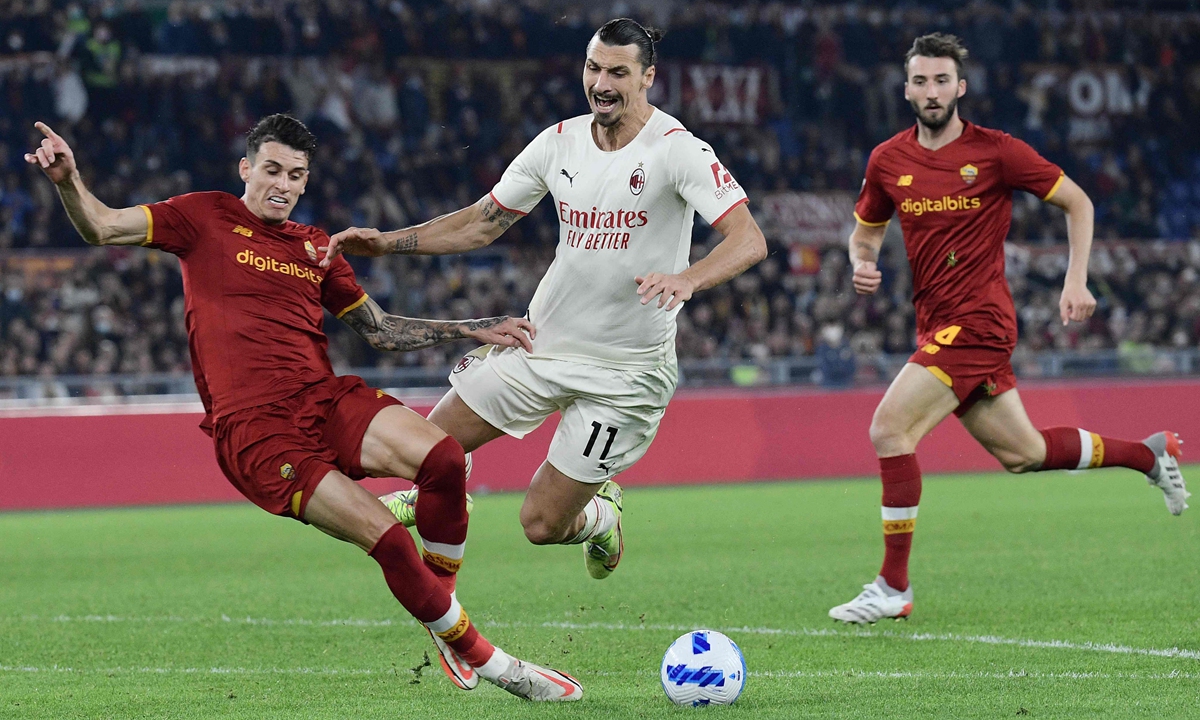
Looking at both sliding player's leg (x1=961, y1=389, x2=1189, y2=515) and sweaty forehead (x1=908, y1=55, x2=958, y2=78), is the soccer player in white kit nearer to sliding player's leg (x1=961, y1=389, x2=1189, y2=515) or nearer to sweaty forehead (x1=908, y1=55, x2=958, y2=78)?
sweaty forehead (x1=908, y1=55, x2=958, y2=78)

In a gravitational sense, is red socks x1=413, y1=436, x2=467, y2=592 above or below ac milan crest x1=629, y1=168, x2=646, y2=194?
below

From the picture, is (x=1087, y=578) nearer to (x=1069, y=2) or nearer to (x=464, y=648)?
(x=464, y=648)

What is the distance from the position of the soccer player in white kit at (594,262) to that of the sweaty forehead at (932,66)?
5.60ft

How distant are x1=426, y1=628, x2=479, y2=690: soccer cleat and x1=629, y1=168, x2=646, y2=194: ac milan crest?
74.3 inches

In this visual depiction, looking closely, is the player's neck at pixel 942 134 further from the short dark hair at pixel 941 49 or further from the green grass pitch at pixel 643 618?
the green grass pitch at pixel 643 618

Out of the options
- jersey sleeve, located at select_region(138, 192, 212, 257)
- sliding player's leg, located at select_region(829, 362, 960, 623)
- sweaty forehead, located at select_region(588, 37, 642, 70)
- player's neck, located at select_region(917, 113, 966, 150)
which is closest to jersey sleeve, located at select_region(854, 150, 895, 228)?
player's neck, located at select_region(917, 113, 966, 150)

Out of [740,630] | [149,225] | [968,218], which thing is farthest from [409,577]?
[968,218]

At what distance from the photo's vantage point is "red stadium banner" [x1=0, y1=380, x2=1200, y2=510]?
1432 cm

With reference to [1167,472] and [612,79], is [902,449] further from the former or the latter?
[612,79]

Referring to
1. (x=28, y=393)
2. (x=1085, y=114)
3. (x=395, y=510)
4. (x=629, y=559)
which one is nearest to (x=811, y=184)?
(x=1085, y=114)

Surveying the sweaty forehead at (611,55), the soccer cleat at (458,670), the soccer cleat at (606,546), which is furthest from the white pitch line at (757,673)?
the sweaty forehead at (611,55)

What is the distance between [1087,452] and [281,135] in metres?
4.35

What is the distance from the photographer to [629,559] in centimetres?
991

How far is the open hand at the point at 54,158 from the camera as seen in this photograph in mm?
5051
